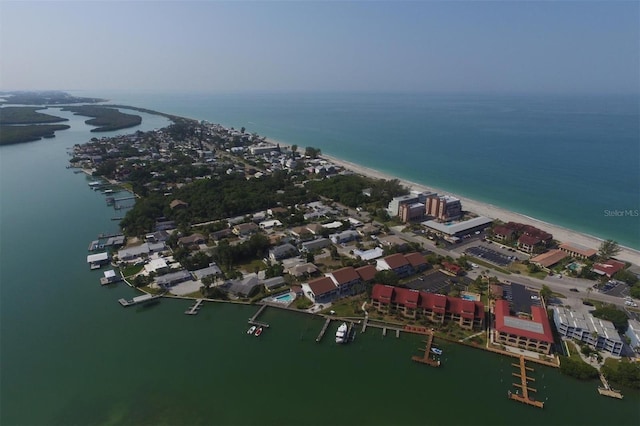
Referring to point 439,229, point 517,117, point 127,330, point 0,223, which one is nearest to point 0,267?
point 0,223

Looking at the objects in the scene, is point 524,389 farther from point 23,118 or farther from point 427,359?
point 23,118

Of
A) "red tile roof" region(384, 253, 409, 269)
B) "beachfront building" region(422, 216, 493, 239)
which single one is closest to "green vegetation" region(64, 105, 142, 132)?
"beachfront building" region(422, 216, 493, 239)

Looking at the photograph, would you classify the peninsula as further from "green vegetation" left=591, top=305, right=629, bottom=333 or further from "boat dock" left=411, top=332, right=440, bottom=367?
"boat dock" left=411, top=332, right=440, bottom=367

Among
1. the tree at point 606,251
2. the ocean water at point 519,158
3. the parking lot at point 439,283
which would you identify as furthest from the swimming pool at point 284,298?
the ocean water at point 519,158

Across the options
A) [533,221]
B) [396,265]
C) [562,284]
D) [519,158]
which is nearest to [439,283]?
[396,265]

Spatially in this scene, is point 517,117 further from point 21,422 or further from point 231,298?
point 21,422

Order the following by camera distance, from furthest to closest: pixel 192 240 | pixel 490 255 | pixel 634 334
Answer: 1. pixel 192 240
2. pixel 490 255
3. pixel 634 334

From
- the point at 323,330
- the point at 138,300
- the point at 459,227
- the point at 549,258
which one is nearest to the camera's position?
the point at 323,330
